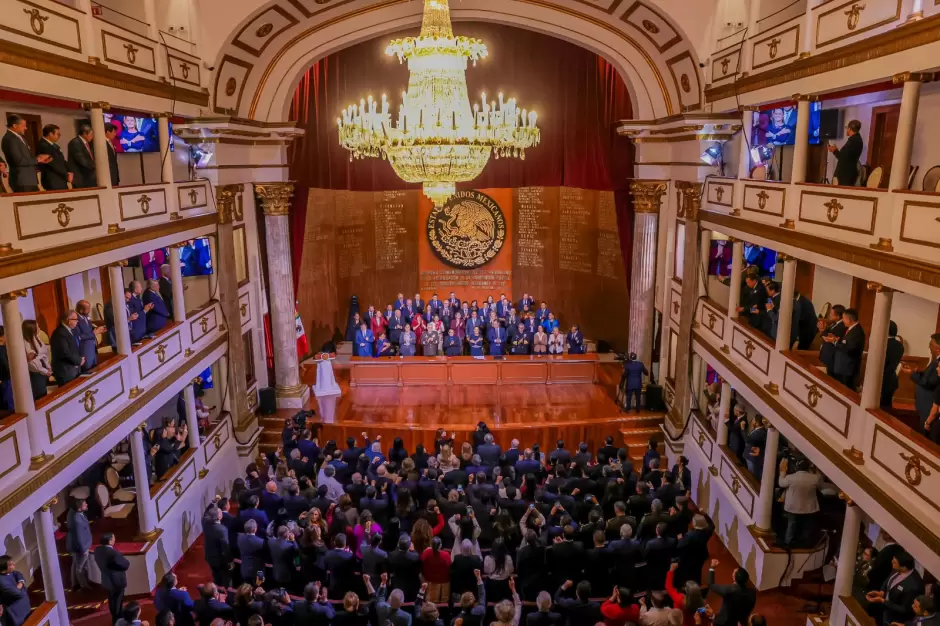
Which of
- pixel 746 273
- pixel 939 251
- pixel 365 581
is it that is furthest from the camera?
pixel 746 273

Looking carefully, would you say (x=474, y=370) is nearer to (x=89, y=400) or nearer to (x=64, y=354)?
(x=89, y=400)

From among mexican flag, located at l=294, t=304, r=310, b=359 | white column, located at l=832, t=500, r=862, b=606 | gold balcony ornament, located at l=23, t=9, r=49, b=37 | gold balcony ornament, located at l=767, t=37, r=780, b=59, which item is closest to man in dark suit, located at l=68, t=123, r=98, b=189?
gold balcony ornament, located at l=23, t=9, r=49, b=37

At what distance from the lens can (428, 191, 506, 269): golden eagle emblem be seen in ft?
59.7

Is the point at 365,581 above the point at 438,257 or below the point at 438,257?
below

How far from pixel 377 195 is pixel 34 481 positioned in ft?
39.8

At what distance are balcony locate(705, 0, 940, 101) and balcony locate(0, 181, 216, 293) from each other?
28.8 feet

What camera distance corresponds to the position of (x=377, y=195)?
59.2 feet

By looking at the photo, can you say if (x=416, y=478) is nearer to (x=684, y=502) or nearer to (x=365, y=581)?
(x=365, y=581)

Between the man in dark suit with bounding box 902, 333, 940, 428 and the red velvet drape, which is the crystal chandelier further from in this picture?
the red velvet drape

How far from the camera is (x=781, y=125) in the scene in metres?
11.7

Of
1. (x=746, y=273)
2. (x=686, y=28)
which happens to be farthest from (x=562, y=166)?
(x=746, y=273)

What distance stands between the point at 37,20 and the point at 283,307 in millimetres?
7794

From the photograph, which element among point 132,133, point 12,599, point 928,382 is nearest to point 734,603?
point 928,382

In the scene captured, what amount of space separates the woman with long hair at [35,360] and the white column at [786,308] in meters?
8.94
